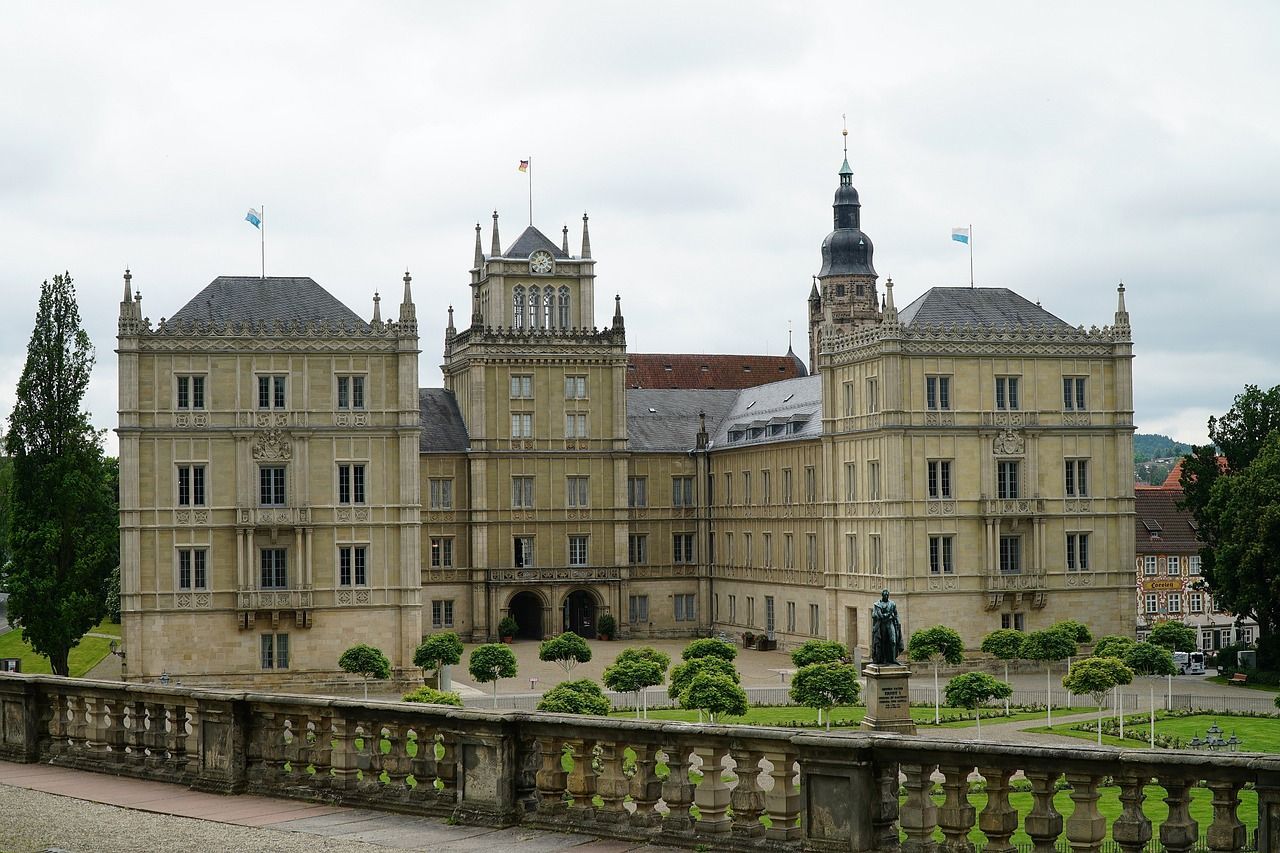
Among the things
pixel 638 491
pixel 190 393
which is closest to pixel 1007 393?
pixel 638 491

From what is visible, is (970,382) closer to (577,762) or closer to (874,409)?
(874,409)

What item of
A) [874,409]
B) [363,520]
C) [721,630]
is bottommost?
[721,630]

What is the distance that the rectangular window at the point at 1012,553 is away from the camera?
7519cm

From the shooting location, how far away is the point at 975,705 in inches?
2205

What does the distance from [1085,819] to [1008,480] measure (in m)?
62.2

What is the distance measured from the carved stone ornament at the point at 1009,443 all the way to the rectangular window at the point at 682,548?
23692 mm

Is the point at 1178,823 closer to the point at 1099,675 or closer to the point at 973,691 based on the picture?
the point at 973,691

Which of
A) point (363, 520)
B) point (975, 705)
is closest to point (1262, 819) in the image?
point (975, 705)

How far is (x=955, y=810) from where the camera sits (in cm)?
1505

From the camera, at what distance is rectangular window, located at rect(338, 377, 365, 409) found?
70062mm

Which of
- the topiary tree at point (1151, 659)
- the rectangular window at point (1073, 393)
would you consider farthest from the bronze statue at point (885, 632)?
the rectangular window at point (1073, 393)

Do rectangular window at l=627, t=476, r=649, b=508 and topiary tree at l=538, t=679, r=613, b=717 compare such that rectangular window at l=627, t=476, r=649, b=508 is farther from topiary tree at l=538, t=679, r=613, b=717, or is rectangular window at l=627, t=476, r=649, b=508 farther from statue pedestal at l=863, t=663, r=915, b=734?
topiary tree at l=538, t=679, r=613, b=717

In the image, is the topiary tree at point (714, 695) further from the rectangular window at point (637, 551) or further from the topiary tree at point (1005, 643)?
the rectangular window at point (637, 551)

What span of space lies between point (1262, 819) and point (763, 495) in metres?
74.0
